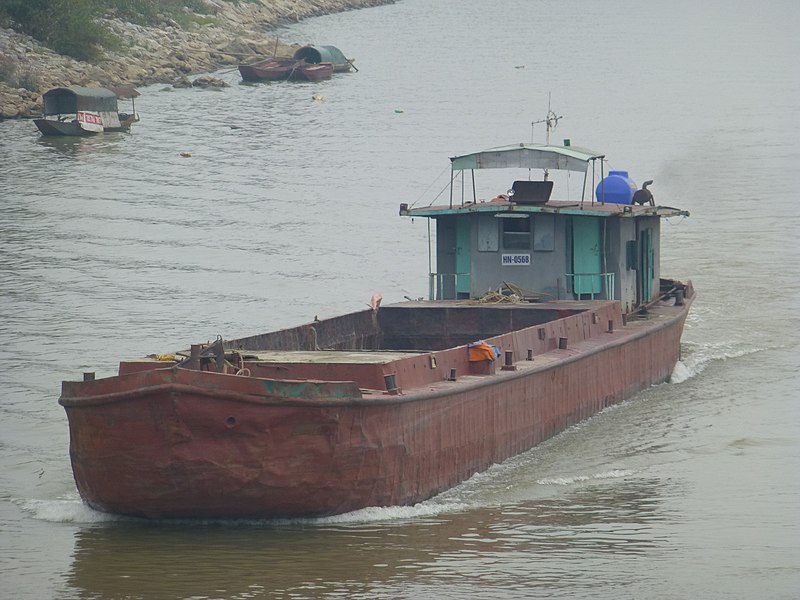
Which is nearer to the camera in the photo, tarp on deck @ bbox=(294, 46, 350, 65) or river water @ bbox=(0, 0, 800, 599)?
river water @ bbox=(0, 0, 800, 599)

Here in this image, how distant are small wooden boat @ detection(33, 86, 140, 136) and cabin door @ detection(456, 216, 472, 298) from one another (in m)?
33.6

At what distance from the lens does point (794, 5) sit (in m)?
146

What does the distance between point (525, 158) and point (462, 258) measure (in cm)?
180

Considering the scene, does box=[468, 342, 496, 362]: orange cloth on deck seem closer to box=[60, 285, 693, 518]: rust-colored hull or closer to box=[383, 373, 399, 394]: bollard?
box=[60, 285, 693, 518]: rust-colored hull

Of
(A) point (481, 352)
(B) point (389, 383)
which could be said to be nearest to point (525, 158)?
(A) point (481, 352)

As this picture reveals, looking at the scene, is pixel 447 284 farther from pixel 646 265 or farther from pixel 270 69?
pixel 270 69

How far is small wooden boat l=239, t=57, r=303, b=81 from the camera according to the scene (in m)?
72.1

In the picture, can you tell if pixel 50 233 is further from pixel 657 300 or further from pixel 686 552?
pixel 686 552

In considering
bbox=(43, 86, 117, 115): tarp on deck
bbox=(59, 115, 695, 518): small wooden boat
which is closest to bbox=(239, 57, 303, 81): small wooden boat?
bbox=(43, 86, 117, 115): tarp on deck

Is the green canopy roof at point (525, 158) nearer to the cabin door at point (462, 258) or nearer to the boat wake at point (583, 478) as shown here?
the cabin door at point (462, 258)

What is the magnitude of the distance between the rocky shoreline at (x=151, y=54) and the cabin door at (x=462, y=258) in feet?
126

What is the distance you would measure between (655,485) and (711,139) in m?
39.1

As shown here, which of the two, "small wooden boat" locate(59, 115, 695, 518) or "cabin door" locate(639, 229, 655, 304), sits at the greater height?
"cabin door" locate(639, 229, 655, 304)

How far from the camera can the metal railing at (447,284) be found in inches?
897
